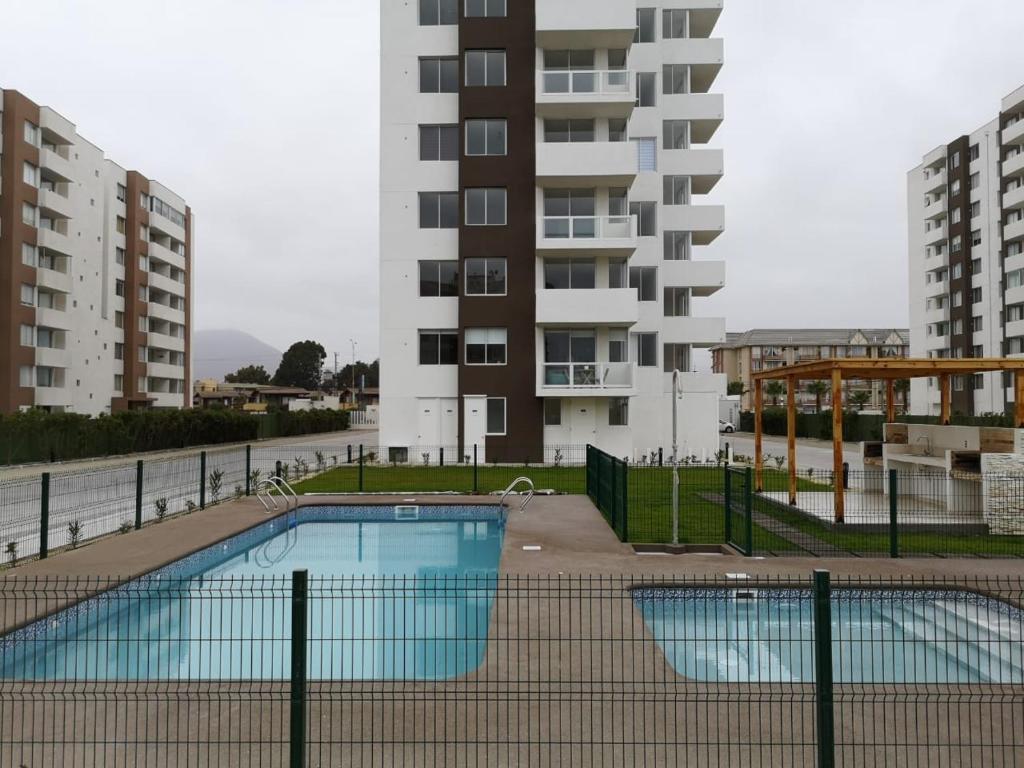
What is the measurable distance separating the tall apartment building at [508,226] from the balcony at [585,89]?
63mm

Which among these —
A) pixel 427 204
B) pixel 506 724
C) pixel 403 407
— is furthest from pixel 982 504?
pixel 427 204

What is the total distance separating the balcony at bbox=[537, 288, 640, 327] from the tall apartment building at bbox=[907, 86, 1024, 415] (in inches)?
1577

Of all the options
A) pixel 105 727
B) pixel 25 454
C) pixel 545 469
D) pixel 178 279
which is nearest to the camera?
pixel 105 727

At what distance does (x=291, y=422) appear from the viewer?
58656 mm

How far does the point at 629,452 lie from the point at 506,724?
2647 cm

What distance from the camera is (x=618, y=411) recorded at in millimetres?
31641

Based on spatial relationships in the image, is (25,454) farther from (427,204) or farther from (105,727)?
(105,727)

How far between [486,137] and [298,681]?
29.7 m

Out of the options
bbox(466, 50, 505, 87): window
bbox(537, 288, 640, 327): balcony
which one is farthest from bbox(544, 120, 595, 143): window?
bbox(537, 288, 640, 327): balcony

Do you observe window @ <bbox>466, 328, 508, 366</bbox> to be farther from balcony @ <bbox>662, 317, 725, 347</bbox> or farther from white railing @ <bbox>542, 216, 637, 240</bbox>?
balcony @ <bbox>662, 317, 725, 347</bbox>

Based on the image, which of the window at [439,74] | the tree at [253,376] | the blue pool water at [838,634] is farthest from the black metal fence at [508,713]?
the tree at [253,376]

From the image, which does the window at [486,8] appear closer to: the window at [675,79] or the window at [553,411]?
the window at [675,79]

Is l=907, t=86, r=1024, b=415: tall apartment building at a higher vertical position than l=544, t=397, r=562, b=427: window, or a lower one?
higher

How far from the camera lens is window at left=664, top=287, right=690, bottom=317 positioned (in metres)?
35.2
